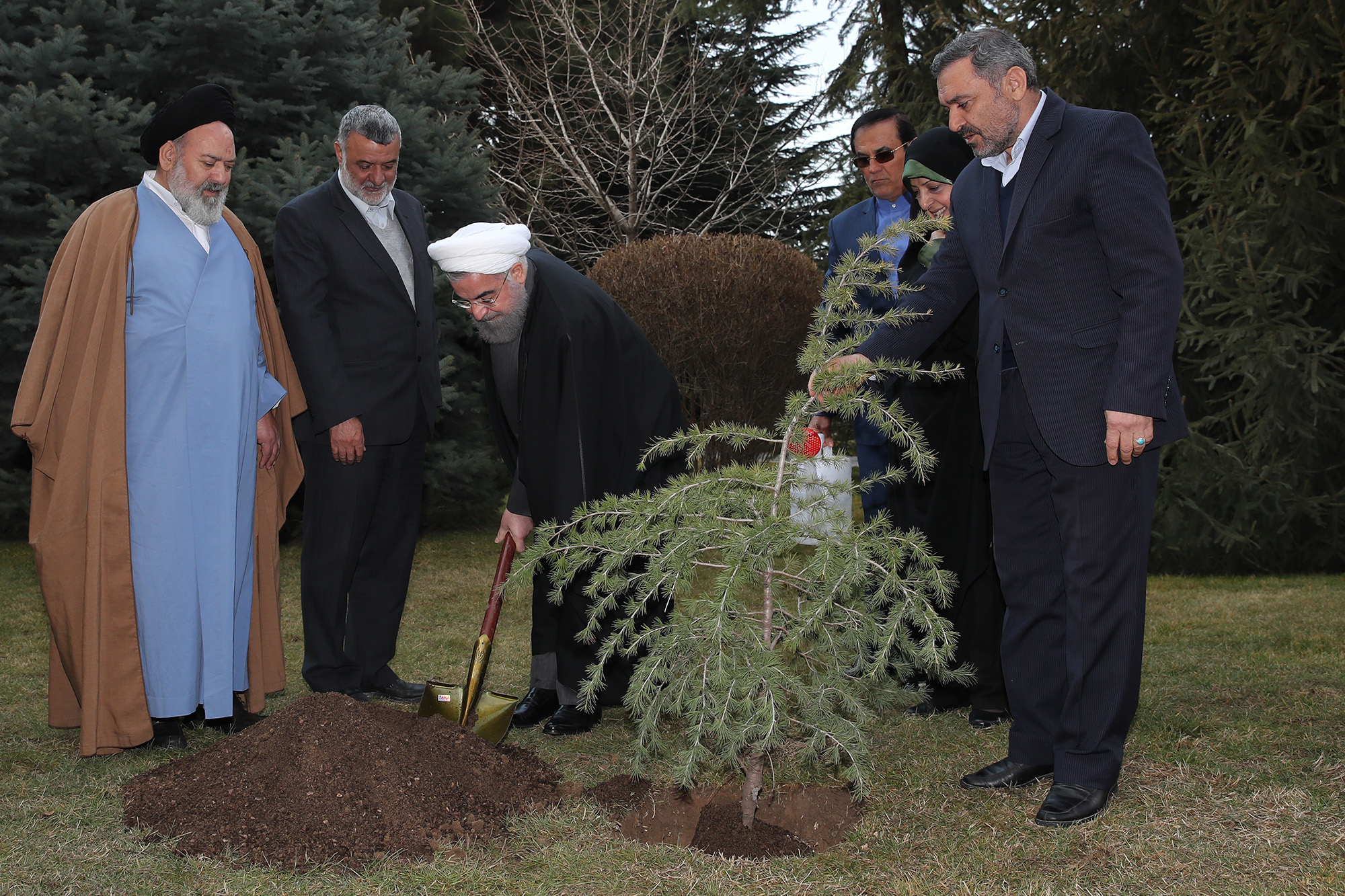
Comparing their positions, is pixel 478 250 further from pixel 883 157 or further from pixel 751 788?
pixel 751 788

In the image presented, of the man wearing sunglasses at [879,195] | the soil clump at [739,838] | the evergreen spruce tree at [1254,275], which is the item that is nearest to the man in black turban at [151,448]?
the soil clump at [739,838]

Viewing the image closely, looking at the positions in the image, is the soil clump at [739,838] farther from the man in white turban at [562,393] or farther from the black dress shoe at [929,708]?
the black dress shoe at [929,708]

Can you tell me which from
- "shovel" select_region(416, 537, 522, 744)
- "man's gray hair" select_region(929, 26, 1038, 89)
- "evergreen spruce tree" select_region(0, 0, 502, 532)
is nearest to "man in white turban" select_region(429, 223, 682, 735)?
"shovel" select_region(416, 537, 522, 744)

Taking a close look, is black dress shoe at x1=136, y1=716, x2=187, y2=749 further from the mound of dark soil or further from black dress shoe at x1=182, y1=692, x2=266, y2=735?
the mound of dark soil

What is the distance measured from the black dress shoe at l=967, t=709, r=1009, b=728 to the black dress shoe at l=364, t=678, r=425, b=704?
2151mm

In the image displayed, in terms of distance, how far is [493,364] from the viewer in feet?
13.5

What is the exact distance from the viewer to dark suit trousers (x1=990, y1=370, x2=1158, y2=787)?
3010 millimetres

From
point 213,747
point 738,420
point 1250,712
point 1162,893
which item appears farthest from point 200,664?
point 738,420

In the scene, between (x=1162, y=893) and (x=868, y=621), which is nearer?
(x=1162, y=893)

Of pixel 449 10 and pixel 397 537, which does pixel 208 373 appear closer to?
pixel 397 537

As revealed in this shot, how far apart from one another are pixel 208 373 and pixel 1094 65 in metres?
7.11

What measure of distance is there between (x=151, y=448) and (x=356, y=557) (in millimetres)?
910

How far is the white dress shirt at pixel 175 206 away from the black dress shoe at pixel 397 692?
1828 millimetres

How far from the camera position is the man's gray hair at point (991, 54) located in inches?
119
